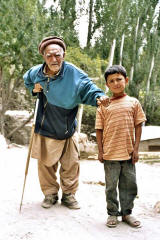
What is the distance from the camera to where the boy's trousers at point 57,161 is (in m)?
2.85

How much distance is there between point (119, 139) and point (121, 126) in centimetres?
11

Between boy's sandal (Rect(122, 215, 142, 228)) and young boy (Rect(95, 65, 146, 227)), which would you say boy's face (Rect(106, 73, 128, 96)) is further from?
boy's sandal (Rect(122, 215, 142, 228))

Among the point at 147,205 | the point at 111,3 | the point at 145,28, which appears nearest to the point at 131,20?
the point at 145,28

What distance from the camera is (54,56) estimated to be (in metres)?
2.71

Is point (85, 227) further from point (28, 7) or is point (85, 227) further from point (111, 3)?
point (111, 3)

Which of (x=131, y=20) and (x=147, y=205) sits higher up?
(x=131, y=20)

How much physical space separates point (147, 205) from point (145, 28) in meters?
20.4

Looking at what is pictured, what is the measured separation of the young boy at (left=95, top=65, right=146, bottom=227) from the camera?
2.39 meters

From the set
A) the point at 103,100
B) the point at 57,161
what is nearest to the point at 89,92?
the point at 103,100

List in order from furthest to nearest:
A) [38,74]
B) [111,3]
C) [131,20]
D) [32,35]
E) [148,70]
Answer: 1. [148,70]
2. [131,20]
3. [111,3]
4. [32,35]
5. [38,74]

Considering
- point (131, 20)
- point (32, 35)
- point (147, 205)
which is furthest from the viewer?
point (131, 20)

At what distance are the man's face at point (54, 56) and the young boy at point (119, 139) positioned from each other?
55cm

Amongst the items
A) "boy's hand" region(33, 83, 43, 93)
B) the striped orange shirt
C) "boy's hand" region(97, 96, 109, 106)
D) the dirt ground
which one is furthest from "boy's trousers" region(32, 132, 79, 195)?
"boy's hand" region(97, 96, 109, 106)

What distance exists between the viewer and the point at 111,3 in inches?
577
